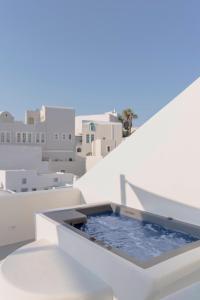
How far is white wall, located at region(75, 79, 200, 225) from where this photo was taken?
155 inches

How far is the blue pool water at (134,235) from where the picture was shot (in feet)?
11.7

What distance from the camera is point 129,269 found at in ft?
7.58

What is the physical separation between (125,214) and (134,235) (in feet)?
2.00

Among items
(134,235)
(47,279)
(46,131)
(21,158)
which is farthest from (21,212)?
(46,131)

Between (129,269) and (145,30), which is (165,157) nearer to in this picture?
(129,269)

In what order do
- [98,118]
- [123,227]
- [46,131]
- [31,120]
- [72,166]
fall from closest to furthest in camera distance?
[123,227] → [46,131] → [31,120] → [72,166] → [98,118]

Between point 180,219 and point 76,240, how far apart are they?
1861mm

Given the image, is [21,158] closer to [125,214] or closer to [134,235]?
[125,214]

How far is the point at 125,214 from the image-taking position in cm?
481

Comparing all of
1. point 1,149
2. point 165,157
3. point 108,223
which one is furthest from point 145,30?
point 1,149

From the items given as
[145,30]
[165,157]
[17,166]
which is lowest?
[17,166]

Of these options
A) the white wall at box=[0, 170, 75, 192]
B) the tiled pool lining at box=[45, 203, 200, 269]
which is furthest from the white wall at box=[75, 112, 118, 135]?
the tiled pool lining at box=[45, 203, 200, 269]

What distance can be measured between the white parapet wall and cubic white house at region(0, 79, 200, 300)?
2 cm

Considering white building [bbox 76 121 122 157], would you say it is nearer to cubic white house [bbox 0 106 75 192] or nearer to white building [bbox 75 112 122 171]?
white building [bbox 75 112 122 171]
